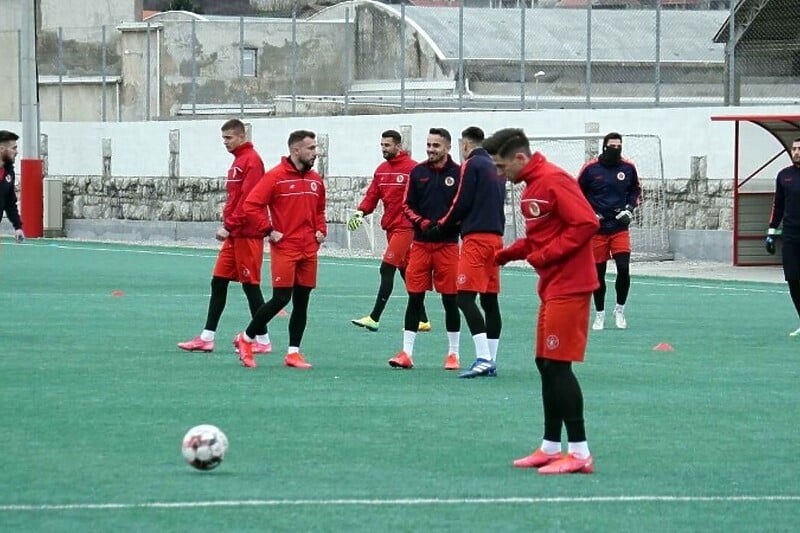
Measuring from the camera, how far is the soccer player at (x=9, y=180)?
692 inches

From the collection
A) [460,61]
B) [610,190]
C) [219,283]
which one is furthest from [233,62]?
[219,283]

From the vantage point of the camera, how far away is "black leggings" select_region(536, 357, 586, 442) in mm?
9422

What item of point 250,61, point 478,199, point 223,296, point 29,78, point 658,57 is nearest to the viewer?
point 478,199

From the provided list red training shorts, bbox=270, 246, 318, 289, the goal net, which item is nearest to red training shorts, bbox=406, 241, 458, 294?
red training shorts, bbox=270, 246, 318, 289

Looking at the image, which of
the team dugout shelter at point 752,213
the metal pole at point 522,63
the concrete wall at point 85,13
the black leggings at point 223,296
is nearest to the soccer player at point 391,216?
the black leggings at point 223,296

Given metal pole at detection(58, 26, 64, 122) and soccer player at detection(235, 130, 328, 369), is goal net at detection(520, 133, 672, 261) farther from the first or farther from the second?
metal pole at detection(58, 26, 64, 122)

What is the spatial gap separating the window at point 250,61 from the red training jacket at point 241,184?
113 ft

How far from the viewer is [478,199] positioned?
45.3 ft

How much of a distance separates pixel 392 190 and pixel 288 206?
3.95 meters

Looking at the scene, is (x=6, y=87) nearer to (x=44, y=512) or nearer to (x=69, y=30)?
(x=69, y=30)

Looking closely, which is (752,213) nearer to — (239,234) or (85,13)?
(239,234)

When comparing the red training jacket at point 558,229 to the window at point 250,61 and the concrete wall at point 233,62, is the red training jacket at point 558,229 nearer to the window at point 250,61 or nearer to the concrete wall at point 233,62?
the concrete wall at point 233,62

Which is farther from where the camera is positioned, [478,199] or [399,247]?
[399,247]

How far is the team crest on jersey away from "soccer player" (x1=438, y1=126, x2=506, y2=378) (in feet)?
14.1
